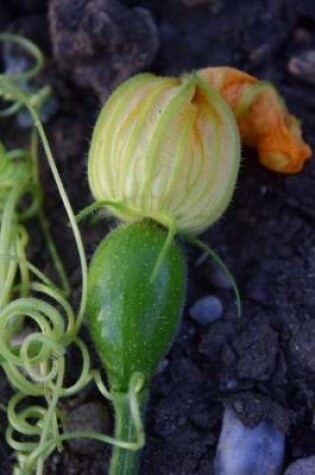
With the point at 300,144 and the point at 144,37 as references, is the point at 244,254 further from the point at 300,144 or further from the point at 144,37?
the point at 144,37

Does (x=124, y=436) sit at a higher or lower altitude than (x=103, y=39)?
lower

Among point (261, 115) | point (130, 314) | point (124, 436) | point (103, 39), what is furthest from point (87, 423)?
point (103, 39)

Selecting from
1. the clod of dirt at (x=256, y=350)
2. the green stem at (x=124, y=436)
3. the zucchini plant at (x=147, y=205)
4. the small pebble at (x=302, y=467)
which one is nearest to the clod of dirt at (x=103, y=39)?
the zucchini plant at (x=147, y=205)

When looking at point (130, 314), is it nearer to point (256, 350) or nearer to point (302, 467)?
point (256, 350)

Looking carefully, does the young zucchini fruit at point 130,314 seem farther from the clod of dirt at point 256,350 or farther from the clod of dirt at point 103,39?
the clod of dirt at point 103,39

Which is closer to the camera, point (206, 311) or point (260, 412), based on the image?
point (260, 412)

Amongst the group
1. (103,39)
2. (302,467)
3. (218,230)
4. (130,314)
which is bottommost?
(302,467)

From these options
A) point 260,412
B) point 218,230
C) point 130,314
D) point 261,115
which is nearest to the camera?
point 130,314
